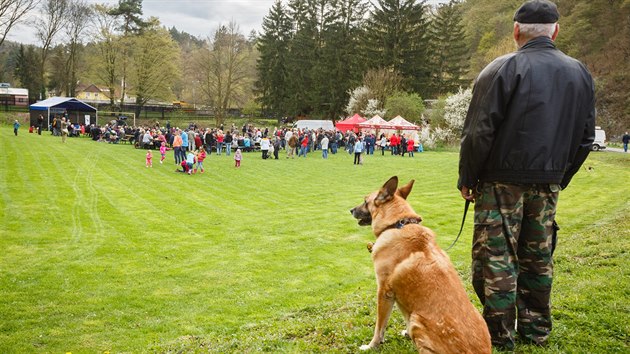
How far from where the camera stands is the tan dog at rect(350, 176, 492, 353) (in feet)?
8.69

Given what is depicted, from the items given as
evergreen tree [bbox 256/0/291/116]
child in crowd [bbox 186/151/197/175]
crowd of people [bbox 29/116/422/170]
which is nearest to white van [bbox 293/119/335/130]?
crowd of people [bbox 29/116/422/170]

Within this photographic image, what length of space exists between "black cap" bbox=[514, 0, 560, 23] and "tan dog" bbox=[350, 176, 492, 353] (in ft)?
4.98


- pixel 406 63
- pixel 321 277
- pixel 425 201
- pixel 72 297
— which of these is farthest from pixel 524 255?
pixel 406 63

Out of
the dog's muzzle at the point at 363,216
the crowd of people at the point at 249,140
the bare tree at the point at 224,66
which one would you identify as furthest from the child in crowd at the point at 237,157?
the bare tree at the point at 224,66

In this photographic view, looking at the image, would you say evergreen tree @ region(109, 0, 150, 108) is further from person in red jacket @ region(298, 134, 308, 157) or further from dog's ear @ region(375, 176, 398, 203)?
dog's ear @ region(375, 176, 398, 203)

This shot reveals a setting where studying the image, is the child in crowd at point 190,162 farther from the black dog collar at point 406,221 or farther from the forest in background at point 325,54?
the forest in background at point 325,54

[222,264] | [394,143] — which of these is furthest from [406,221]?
[394,143]

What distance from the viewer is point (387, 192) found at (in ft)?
11.8

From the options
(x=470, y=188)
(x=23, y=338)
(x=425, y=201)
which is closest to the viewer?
(x=470, y=188)

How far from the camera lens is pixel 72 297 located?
690 cm

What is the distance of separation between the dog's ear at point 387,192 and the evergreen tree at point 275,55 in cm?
5887

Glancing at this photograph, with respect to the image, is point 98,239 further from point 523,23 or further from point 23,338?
point 523,23

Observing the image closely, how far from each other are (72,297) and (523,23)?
23.6 ft

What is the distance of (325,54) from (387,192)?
182 ft
